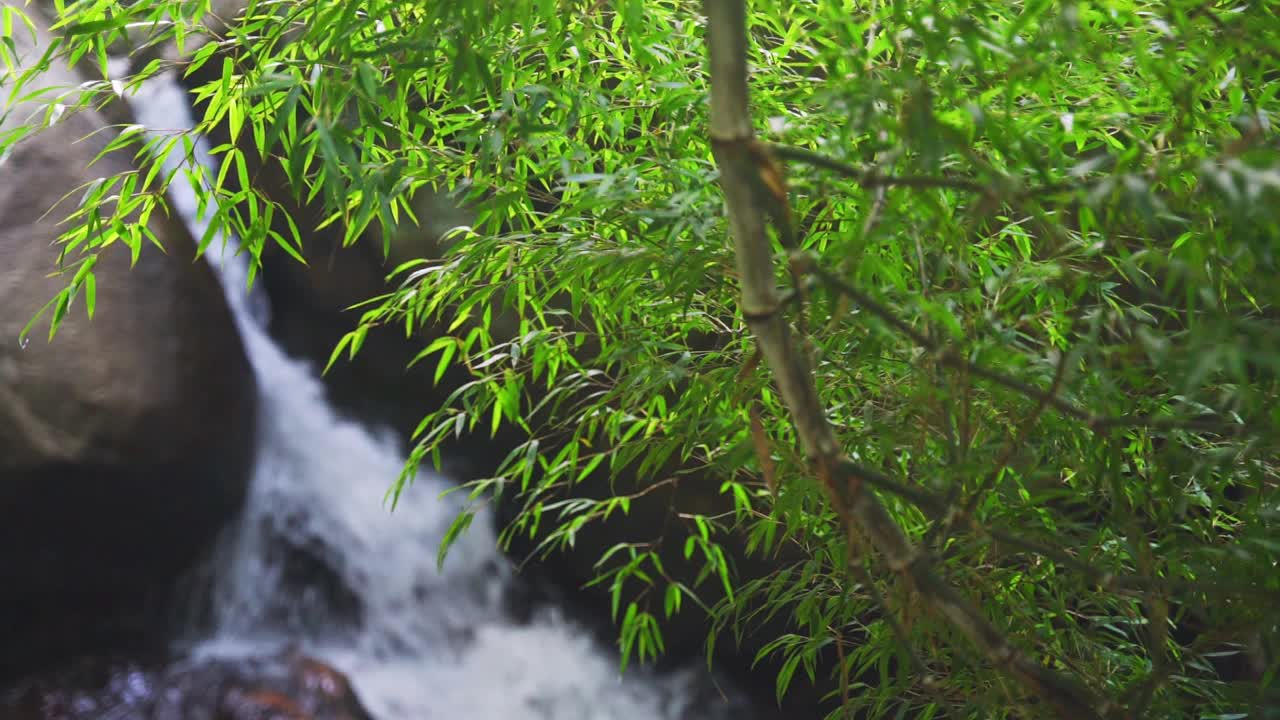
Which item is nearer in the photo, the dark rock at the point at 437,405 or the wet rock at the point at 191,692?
the wet rock at the point at 191,692

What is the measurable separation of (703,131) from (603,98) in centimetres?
18

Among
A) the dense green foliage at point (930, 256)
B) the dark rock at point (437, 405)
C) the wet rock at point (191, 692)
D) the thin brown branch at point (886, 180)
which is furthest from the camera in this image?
the dark rock at point (437, 405)

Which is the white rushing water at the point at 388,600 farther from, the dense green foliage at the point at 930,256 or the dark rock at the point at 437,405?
the dense green foliage at the point at 930,256

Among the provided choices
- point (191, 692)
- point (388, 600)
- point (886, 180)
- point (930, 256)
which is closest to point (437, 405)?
point (388, 600)

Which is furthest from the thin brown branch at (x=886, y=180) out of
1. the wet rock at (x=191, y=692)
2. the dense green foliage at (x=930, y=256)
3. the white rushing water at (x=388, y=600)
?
the white rushing water at (x=388, y=600)

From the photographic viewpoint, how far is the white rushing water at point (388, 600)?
127 inches

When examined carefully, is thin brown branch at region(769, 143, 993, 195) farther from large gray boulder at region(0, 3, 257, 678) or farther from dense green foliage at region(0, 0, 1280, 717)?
large gray boulder at region(0, 3, 257, 678)

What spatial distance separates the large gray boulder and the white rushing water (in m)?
0.21

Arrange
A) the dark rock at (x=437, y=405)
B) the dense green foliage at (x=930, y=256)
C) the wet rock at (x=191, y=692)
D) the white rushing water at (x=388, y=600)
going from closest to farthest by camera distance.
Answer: the dense green foliage at (x=930, y=256), the wet rock at (x=191, y=692), the dark rock at (x=437, y=405), the white rushing water at (x=388, y=600)

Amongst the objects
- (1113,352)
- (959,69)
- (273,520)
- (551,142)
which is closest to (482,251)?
(551,142)

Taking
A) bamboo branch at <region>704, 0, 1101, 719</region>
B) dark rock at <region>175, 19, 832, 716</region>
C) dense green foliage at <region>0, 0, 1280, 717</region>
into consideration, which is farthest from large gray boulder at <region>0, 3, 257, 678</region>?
bamboo branch at <region>704, 0, 1101, 719</region>

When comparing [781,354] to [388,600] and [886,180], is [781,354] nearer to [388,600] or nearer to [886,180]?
[886,180]

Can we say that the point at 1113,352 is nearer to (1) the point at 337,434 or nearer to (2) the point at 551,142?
(2) the point at 551,142

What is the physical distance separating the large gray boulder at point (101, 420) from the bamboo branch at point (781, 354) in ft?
8.03
